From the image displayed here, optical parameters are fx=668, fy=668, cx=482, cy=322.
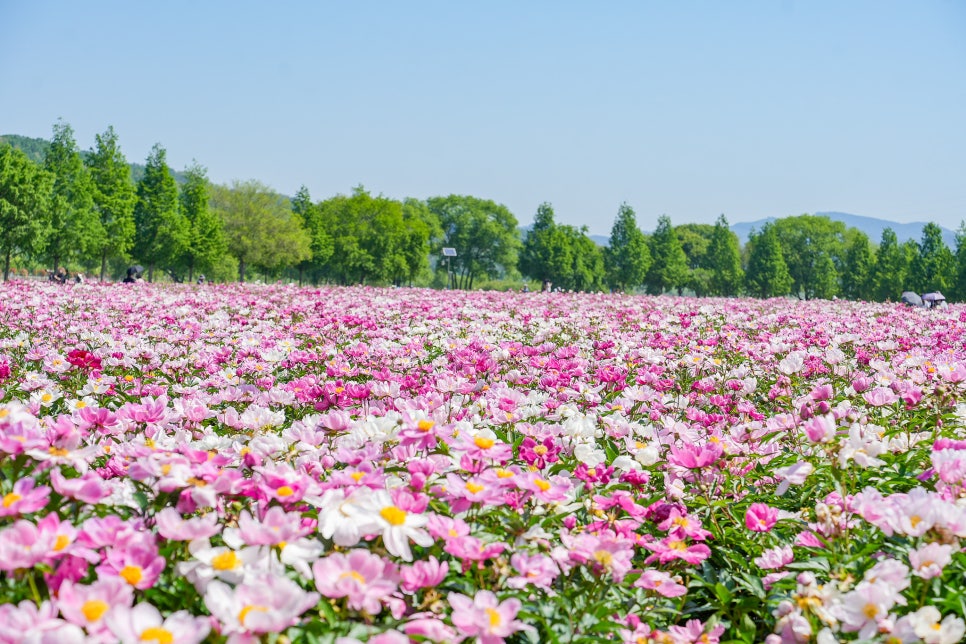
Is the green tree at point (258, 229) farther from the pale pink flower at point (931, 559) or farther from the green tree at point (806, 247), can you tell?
the pale pink flower at point (931, 559)

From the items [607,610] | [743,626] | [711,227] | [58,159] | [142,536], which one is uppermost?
[711,227]

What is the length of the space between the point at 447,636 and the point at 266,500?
672 mm

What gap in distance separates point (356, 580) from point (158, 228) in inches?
1860

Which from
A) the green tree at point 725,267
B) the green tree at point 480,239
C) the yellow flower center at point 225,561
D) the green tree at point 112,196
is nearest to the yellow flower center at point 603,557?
the yellow flower center at point 225,561

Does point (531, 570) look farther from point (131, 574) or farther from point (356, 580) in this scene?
point (131, 574)

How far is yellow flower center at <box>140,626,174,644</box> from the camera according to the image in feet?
4.18

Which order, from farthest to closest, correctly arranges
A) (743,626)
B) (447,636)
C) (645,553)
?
(645,553) < (743,626) < (447,636)

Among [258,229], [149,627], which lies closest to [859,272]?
[258,229]

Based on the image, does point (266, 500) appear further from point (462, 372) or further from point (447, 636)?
point (462, 372)

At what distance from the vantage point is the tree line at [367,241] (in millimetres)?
36500

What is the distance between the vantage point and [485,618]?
1493mm

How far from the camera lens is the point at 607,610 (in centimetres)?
201

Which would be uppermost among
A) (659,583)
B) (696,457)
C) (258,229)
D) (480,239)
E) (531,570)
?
(480,239)

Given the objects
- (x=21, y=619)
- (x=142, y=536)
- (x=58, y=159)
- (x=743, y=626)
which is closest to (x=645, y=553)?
(x=743, y=626)
